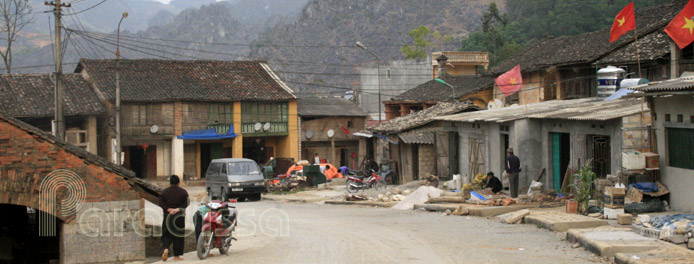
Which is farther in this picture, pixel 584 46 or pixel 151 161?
pixel 151 161

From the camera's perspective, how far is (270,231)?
15.6 meters

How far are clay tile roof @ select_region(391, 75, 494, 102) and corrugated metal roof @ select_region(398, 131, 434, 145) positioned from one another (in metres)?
11.2

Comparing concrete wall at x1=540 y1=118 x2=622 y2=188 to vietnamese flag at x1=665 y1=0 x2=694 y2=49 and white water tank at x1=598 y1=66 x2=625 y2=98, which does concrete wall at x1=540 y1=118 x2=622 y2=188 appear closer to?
vietnamese flag at x1=665 y1=0 x2=694 y2=49

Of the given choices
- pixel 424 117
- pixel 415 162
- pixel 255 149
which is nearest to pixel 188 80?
pixel 255 149

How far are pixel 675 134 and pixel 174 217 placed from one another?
1059 centimetres

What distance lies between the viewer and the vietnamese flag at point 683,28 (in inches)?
695

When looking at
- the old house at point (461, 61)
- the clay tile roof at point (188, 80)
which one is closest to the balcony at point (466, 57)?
the old house at point (461, 61)

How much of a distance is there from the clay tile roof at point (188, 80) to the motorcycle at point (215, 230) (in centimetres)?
3152

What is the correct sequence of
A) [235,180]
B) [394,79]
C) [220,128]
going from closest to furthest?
[235,180]
[220,128]
[394,79]

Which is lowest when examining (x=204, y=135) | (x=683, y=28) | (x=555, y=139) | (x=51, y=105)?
(x=555, y=139)

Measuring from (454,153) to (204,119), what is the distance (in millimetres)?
20957

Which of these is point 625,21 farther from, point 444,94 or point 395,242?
point 444,94

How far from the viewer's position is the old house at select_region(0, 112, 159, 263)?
11562 mm

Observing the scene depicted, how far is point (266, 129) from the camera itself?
152 ft
